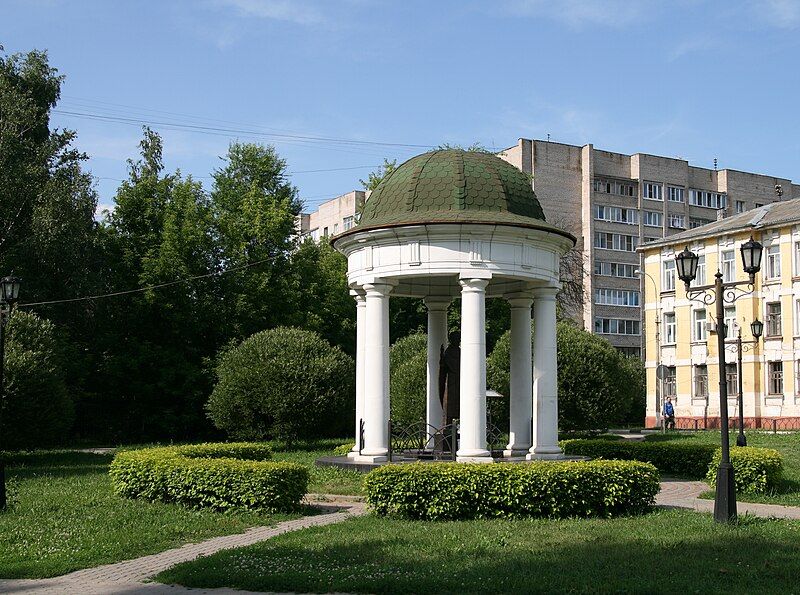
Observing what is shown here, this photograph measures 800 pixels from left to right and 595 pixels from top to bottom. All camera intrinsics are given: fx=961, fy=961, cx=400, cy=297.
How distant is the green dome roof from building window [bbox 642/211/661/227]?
61443 millimetres

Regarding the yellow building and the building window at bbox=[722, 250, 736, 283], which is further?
the building window at bbox=[722, 250, 736, 283]

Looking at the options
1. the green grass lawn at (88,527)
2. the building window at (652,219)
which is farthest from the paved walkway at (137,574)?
the building window at (652,219)

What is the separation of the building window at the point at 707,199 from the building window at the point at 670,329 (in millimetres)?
27003

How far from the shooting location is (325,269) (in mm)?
52188

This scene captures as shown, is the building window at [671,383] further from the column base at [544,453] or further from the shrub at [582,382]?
the column base at [544,453]

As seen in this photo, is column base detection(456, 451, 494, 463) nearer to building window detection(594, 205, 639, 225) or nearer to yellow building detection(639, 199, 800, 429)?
yellow building detection(639, 199, 800, 429)

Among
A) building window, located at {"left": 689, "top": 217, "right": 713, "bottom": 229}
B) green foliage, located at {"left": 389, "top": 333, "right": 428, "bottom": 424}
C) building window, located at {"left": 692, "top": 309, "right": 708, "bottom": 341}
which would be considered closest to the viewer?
green foliage, located at {"left": 389, "top": 333, "right": 428, "bottom": 424}

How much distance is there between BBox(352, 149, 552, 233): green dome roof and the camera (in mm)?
20359

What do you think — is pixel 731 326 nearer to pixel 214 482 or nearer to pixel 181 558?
pixel 214 482

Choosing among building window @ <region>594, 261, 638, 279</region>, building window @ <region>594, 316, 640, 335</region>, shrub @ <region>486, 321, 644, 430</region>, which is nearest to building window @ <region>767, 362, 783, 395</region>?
shrub @ <region>486, 321, 644, 430</region>

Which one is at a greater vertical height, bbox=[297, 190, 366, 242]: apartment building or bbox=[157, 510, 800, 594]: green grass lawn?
bbox=[297, 190, 366, 242]: apartment building

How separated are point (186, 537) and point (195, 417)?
30.9 meters

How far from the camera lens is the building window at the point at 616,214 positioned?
7894cm

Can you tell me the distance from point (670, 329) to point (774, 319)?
285 inches
